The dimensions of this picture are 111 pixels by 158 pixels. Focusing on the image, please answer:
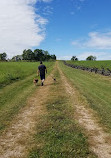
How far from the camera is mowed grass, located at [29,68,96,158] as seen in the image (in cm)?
361

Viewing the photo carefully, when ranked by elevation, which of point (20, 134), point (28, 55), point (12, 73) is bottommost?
point (20, 134)

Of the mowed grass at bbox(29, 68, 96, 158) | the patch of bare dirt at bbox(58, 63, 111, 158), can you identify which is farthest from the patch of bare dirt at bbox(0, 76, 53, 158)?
the patch of bare dirt at bbox(58, 63, 111, 158)

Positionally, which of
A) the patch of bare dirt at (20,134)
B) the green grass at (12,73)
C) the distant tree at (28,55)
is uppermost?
A: the distant tree at (28,55)

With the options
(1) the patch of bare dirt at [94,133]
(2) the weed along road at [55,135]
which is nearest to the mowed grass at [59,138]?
(2) the weed along road at [55,135]

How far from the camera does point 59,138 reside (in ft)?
14.1

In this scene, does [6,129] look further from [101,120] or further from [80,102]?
[80,102]

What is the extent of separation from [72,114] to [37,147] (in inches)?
107

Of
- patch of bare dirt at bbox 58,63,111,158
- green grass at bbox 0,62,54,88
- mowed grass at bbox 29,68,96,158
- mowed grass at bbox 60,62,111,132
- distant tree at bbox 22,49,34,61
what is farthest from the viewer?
distant tree at bbox 22,49,34,61

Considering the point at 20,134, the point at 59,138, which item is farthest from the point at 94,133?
the point at 20,134

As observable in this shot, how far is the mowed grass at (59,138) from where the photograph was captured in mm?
3605

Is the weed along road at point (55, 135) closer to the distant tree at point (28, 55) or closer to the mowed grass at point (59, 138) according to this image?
the mowed grass at point (59, 138)

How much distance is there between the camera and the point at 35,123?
532 cm

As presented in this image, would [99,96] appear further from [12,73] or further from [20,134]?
[12,73]

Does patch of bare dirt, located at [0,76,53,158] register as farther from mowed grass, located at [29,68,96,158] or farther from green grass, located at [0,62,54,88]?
green grass, located at [0,62,54,88]
